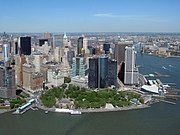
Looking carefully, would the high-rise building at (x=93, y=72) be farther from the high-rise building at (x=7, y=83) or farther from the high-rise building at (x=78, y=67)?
the high-rise building at (x=7, y=83)

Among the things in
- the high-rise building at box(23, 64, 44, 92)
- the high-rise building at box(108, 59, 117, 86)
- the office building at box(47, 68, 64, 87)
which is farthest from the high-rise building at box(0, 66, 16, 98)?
the high-rise building at box(108, 59, 117, 86)

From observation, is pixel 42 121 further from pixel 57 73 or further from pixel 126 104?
pixel 57 73

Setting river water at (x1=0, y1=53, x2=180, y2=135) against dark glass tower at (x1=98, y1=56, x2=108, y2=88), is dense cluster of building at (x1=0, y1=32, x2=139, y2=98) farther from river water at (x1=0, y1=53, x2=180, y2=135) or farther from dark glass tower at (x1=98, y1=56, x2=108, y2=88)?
river water at (x1=0, y1=53, x2=180, y2=135)

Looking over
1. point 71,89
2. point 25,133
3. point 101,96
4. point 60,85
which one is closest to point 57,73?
point 60,85

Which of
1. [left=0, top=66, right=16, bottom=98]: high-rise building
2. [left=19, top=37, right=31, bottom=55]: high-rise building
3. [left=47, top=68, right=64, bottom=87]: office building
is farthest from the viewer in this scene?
[left=19, top=37, right=31, bottom=55]: high-rise building

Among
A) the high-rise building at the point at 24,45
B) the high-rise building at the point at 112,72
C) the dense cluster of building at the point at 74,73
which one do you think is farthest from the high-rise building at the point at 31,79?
the high-rise building at the point at 24,45

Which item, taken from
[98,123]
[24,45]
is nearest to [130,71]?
[98,123]
